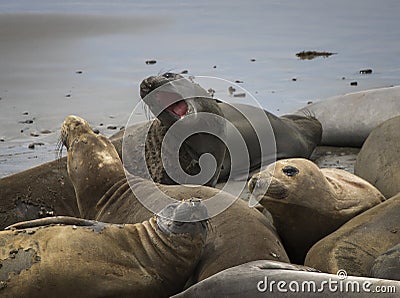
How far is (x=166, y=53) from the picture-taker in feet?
39.7

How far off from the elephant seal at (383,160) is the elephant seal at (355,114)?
1.50 m

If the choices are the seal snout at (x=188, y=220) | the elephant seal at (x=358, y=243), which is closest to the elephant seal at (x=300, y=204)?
the elephant seal at (x=358, y=243)

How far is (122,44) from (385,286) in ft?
35.2

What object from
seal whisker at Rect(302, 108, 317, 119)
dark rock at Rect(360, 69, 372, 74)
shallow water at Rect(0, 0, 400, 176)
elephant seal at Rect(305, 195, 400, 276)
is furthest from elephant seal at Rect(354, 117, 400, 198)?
dark rock at Rect(360, 69, 372, 74)

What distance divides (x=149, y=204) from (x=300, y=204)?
2.23 feet

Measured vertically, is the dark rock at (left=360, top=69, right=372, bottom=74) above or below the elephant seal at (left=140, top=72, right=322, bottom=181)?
below

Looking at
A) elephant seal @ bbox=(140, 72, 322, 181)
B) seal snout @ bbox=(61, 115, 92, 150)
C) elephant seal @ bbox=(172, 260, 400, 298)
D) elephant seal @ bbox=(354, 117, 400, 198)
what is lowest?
elephant seal @ bbox=(140, 72, 322, 181)

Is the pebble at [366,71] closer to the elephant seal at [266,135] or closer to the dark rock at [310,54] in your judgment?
the dark rock at [310,54]

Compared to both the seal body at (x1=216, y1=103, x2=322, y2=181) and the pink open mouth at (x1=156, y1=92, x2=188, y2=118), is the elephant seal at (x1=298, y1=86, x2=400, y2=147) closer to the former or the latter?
the seal body at (x1=216, y1=103, x2=322, y2=181)

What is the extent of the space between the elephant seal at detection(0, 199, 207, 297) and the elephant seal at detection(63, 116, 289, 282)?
0.16 m

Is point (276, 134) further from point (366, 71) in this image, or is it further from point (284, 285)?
point (284, 285)

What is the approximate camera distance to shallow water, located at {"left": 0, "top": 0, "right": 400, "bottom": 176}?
893 centimetres

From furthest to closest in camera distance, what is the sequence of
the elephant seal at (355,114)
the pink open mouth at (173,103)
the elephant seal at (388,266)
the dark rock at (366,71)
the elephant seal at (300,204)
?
the dark rock at (366,71), the elephant seal at (355,114), the pink open mouth at (173,103), the elephant seal at (300,204), the elephant seal at (388,266)

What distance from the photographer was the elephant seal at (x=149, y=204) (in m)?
3.91
